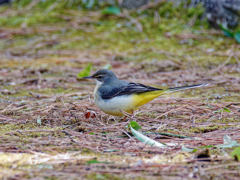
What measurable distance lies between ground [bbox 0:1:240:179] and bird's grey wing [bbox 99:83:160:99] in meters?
0.32

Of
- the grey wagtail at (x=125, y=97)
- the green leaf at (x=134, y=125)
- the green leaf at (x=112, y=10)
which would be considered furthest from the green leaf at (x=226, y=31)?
the green leaf at (x=134, y=125)

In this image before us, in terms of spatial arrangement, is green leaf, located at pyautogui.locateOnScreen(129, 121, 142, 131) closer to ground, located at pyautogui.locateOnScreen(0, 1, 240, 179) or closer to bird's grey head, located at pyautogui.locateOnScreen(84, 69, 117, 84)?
ground, located at pyautogui.locateOnScreen(0, 1, 240, 179)

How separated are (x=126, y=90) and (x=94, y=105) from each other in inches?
30.3

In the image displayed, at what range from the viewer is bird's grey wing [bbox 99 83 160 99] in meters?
3.80

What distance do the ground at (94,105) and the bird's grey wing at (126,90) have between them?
317 millimetres

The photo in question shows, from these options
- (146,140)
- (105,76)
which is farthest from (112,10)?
(146,140)

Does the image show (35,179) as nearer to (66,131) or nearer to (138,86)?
(66,131)

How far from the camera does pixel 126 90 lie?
391 centimetres

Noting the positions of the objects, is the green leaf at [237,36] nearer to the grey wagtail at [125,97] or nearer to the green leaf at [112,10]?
the green leaf at [112,10]

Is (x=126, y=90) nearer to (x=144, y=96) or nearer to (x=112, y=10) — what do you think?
(x=144, y=96)

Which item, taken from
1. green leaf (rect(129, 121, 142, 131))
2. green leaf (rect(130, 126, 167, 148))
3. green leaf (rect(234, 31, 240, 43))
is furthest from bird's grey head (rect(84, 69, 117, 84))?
green leaf (rect(234, 31, 240, 43))

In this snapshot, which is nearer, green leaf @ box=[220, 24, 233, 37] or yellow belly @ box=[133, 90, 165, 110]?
yellow belly @ box=[133, 90, 165, 110]

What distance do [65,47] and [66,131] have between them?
15.5ft

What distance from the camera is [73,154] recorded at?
2.69 m
